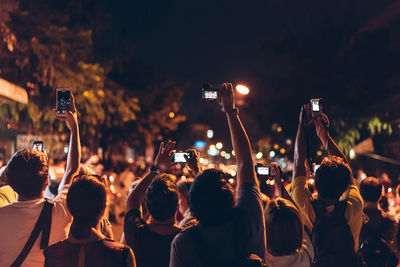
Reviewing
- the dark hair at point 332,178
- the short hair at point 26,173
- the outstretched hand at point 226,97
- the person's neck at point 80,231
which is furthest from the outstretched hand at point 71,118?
the dark hair at point 332,178

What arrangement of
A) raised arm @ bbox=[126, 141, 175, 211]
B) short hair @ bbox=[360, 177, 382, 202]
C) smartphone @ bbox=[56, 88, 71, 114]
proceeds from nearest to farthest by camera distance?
1. raised arm @ bbox=[126, 141, 175, 211]
2. smartphone @ bbox=[56, 88, 71, 114]
3. short hair @ bbox=[360, 177, 382, 202]

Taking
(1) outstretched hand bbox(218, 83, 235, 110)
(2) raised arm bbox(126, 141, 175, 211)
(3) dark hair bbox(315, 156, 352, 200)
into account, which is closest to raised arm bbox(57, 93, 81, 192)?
(2) raised arm bbox(126, 141, 175, 211)

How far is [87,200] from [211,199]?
750mm

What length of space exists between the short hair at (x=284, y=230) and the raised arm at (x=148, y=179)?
940 mm

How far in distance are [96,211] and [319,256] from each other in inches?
68.1

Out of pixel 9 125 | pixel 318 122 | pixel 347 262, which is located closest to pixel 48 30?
pixel 9 125

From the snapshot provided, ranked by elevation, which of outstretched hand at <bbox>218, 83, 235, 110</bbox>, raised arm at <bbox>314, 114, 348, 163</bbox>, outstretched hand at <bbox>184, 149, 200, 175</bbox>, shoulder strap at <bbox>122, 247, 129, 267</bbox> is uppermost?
outstretched hand at <bbox>218, 83, 235, 110</bbox>

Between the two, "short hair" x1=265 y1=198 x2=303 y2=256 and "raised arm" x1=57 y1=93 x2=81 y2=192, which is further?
"raised arm" x1=57 y1=93 x2=81 y2=192

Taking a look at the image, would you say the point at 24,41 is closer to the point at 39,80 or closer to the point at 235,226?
the point at 39,80

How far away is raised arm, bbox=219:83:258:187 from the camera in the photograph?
9.04ft

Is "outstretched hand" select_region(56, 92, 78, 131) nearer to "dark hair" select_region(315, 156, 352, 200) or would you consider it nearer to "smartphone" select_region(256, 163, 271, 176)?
"smartphone" select_region(256, 163, 271, 176)

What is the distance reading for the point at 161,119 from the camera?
105ft

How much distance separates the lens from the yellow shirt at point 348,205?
11.7ft

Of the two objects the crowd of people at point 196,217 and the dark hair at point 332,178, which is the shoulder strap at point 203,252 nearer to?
the crowd of people at point 196,217
